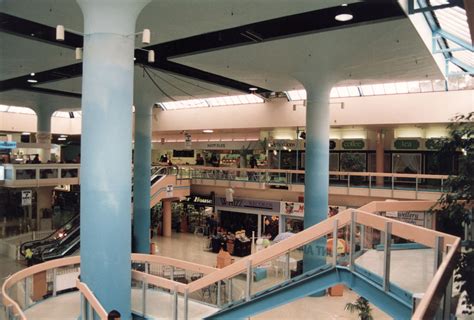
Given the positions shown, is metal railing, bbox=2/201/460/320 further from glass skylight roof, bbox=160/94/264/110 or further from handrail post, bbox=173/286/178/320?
glass skylight roof, bbox=160/94/264/110

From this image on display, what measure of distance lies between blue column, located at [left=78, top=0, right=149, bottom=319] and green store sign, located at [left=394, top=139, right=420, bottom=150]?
17.6 m

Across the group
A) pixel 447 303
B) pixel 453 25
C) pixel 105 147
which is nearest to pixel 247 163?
pixel 453 25

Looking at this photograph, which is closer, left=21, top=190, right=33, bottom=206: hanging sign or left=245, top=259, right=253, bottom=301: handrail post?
left=245, top=259, right=253, bottom=301: handrail post

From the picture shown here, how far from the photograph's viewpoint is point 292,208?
21.0 meters

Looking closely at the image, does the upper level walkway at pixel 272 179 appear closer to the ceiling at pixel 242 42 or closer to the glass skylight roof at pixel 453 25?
the ceiling at pixel 242 42

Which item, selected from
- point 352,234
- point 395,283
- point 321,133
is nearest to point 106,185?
point 352,234

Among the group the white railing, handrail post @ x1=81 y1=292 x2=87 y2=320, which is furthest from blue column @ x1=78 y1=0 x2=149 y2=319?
the white railing

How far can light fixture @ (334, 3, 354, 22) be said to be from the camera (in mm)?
8837

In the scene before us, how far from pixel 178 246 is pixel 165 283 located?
14876 mm

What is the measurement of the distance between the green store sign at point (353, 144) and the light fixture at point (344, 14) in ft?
45.0

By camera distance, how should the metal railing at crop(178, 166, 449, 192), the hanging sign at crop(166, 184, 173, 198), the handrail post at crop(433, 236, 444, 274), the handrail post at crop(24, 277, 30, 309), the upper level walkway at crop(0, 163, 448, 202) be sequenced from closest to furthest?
1. the handrail post at crop(433, 236, 444, 274)
2. the handrail post at crop(24, 277, 30, 309)
3. the metal railing at crop(178, 166, 449, 192)
4. the upper level walkway at crop(0, 163, 448, 202)
5. the hanging sign at crop(166, 184, 173, 198)

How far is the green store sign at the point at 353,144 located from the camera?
869 inches

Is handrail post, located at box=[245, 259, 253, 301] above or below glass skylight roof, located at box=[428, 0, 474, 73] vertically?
below

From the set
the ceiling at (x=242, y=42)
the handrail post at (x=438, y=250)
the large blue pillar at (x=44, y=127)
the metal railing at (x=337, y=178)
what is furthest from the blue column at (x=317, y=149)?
the large blue pillar at (x=44, y=127)
